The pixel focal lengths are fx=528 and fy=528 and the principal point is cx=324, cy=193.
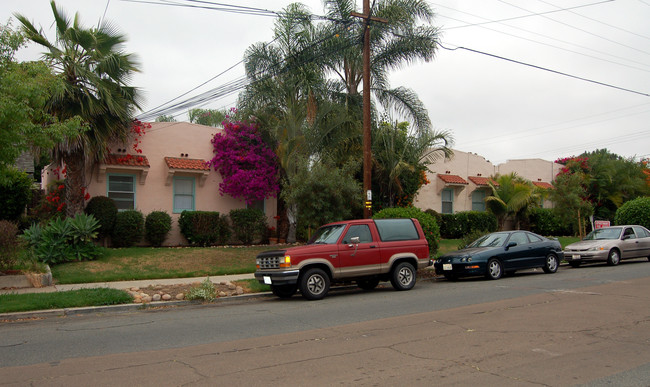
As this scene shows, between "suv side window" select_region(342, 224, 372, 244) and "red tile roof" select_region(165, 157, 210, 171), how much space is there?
33.1 feet

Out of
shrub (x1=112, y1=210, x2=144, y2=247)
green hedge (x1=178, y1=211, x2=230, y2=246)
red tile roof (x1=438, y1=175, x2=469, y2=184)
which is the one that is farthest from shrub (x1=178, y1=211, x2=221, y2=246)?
red tile roof (x1=438, y1=175, x2=469, y2=184)

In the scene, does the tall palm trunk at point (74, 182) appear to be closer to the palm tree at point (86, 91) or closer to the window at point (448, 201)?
the palm tree at point (86, 91)

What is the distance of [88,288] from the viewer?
41.4 ft

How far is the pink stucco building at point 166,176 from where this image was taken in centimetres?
1995

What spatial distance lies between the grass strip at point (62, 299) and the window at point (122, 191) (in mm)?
8562

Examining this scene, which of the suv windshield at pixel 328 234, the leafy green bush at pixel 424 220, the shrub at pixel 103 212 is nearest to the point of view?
the suv windshield at pixel 328 234

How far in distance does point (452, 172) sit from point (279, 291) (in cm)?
1865

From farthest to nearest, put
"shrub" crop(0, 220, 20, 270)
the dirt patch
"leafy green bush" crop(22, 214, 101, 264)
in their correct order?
1. "leafy green bush" crop(22, 214, 101, 264)
2. "shrub" crop(0, 220, 20, 270)
3. the dirt patch

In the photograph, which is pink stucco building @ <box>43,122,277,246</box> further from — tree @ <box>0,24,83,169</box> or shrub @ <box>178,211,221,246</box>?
tree @ <box>0,24,83,169</box>

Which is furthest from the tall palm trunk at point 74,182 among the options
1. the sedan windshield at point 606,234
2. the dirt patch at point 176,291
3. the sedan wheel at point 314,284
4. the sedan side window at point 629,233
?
the sedan side window at point 629,233

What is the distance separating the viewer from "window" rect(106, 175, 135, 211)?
66.1 feet

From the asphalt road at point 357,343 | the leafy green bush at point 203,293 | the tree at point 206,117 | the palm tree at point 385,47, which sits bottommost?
the asphalt road at point 357,343

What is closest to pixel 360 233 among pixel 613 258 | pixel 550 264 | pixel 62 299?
pixel 62 299

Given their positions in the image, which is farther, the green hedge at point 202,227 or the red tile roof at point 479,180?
the red tile roof at point 479,180
